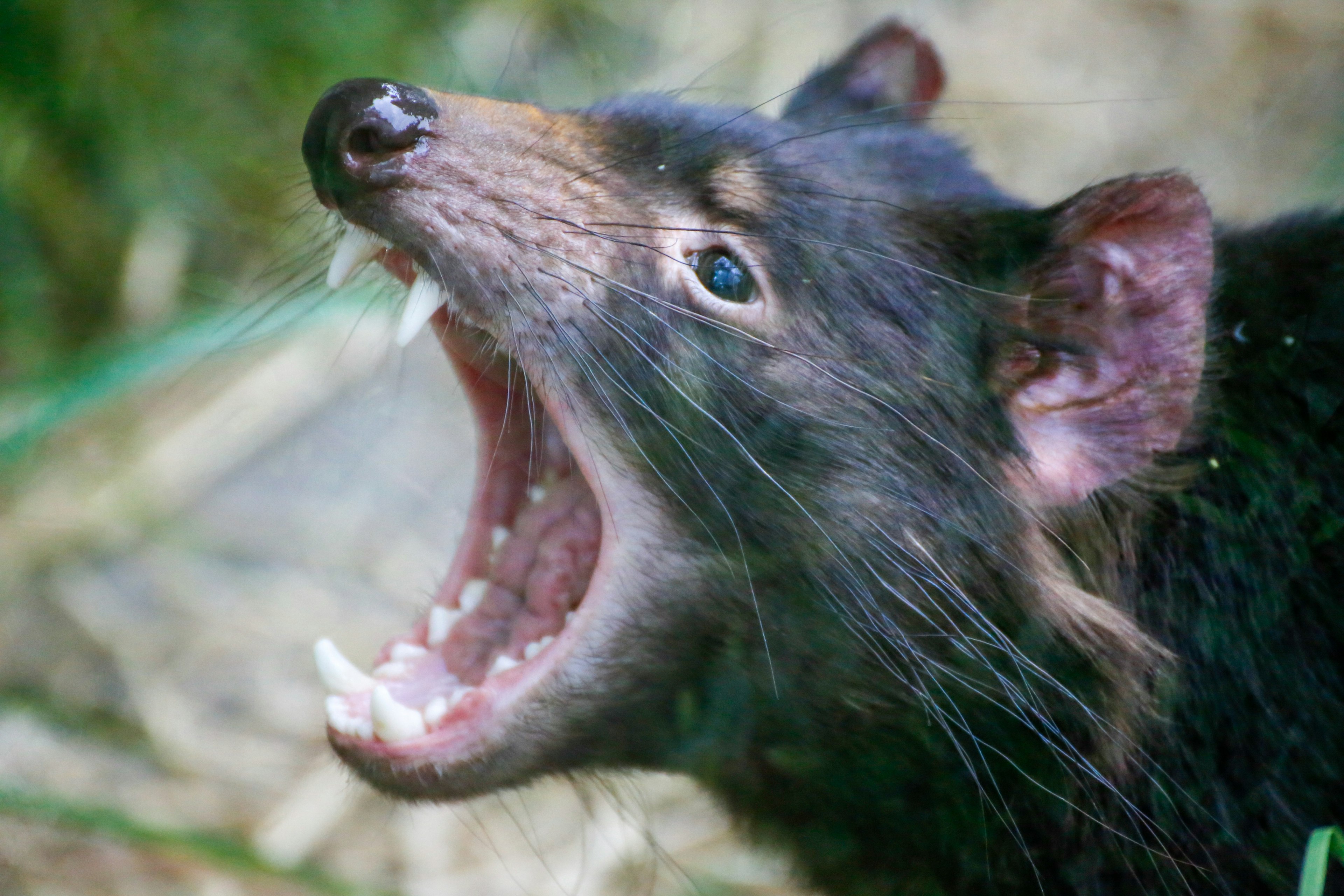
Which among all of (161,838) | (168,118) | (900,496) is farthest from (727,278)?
(168,118)

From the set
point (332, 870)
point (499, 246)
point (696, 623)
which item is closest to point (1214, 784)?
point (696, 623)

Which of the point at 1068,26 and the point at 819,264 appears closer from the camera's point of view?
the point at 819,264

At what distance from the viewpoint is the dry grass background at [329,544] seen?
7.55ft

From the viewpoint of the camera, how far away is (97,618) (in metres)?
2.92

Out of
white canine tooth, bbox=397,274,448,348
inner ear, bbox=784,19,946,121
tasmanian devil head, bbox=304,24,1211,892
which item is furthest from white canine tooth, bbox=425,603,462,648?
inner ear, bbox=784,19,946,121

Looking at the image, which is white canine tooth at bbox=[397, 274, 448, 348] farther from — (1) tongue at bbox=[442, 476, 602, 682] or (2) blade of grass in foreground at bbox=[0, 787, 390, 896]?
(2) blade of grass in foreground at bbox=[0, 787, 390, 896]

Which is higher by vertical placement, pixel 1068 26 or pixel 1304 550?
pixel 1068 26

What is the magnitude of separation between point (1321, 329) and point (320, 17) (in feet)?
7.62

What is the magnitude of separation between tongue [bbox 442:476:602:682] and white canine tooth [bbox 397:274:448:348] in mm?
387

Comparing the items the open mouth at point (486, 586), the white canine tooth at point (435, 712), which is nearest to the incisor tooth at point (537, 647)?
the open mouth at point (486, 586)

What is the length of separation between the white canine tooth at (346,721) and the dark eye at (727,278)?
2.27 feet

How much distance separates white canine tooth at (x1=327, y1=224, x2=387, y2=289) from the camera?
1.51 meters

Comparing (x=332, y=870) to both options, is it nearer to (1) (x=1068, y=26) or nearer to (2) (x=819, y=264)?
(2) (x=819, y=264)

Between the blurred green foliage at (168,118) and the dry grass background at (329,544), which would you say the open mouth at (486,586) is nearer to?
the dry grass background at (329,544)
